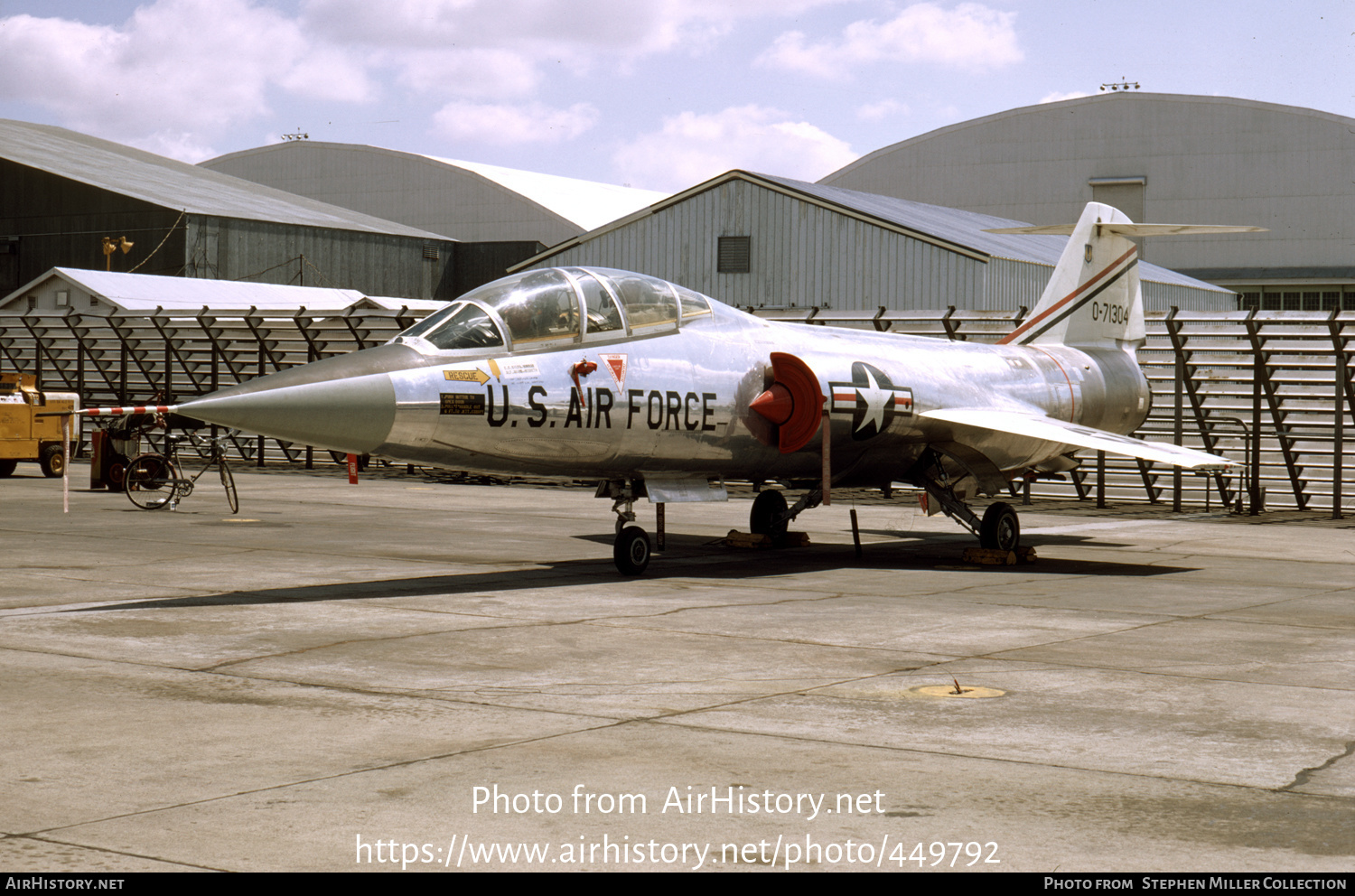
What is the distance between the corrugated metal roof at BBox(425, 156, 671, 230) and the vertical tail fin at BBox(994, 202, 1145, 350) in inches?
2056

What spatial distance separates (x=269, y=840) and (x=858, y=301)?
3399cm

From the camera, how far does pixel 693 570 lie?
1513 cm

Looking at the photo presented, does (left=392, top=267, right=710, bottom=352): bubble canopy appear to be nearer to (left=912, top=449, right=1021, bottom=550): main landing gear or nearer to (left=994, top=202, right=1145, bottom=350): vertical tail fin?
(left=912, top=449, right=1021, bottom=550): main landing gear

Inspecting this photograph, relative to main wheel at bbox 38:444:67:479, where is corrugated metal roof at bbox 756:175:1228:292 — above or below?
above

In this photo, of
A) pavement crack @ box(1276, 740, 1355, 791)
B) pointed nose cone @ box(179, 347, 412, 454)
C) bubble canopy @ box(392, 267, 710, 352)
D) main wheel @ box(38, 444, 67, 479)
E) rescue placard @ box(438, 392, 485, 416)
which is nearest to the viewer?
pavement crack @ box(1276, 740, 1355, 791)

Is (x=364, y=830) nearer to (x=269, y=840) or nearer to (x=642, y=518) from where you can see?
(x=269, y=840)

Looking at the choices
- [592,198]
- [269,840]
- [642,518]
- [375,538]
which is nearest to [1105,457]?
[642,518]

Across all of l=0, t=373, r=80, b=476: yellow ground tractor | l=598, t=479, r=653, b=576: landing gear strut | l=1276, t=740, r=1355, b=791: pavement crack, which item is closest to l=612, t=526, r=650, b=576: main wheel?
l=598, t=479, r=653, b=576: landing gear strut

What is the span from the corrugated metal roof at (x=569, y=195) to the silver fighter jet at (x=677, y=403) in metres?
55.7

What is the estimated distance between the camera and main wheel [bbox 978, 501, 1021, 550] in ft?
54.0

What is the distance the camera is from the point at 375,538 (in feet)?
59.2

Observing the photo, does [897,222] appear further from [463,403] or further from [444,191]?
[444,191]

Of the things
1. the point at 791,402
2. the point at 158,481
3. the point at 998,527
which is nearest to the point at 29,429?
the point at 158,481

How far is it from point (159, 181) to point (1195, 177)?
44168mm
